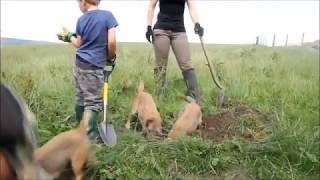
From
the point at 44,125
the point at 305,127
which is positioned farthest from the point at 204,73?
the point at 44,125

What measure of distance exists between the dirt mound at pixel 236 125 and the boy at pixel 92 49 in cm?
109

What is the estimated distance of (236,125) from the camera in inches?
209

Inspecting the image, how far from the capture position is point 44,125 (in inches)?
186

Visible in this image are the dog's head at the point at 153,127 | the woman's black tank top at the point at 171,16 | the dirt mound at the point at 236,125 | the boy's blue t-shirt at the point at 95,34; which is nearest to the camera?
the boy's blue t-shirt at the point at 95,34

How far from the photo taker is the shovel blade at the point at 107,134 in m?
4.48

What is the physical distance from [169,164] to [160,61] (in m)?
2.06

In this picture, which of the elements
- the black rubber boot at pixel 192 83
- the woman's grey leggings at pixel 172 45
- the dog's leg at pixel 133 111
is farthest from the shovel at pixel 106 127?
the black rubber boot at pixel 192 83

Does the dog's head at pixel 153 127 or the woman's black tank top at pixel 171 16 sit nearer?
the dog's head at pixel 153 127

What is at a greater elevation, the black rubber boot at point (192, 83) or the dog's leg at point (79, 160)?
the dog's leg at point (79, 160)

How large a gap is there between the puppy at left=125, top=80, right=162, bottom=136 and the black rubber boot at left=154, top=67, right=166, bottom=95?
2.58 feet

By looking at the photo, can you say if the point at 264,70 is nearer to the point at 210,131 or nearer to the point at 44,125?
the point at 210,131

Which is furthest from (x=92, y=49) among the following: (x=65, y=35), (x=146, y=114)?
(x=146, y=114)

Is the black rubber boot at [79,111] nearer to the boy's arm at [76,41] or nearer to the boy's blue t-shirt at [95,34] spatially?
the boy's blue t-shirt at [95,34]

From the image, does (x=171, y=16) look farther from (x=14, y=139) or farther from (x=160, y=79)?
(x=14, y=139)
